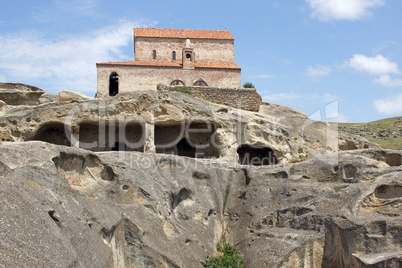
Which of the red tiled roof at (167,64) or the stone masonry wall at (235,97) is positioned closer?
the stone masonry wall at (235,97)

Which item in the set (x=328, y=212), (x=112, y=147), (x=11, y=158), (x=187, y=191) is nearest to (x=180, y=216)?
(x=187, y=191)

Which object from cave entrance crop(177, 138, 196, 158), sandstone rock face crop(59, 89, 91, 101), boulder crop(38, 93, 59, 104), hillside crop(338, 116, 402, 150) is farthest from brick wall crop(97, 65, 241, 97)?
cave entrance crop(177, 138, 196, 158)

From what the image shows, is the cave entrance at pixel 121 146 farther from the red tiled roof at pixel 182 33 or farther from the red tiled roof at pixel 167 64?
the red tiled roof at pixel 182 33

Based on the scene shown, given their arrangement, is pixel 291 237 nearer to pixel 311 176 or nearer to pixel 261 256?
pixel 261 256

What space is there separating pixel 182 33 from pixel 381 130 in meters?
18.6

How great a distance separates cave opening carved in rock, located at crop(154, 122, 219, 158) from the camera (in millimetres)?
19797

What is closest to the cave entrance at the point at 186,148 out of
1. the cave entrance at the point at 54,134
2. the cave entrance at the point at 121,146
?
the cave entrance at the point at 121,146

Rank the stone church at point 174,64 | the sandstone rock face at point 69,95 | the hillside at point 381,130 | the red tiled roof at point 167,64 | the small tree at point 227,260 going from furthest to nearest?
the hillside at point 381,130 → the red tiled roof at point 167,64 → the stone church at point 174,64 → the sandstone rock face at point 69,95 → the small tree at point 227,260

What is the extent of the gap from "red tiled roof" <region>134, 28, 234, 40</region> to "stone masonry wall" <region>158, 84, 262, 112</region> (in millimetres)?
11316

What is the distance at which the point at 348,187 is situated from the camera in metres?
13.7

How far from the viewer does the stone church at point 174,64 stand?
2936 cm

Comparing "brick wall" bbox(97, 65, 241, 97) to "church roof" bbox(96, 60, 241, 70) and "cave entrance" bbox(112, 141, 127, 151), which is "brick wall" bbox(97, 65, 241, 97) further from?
"cave entrance" bbox(112, 141, 127, 151)

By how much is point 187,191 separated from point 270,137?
612cm

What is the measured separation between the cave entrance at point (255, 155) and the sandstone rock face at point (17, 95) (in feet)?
36.6
